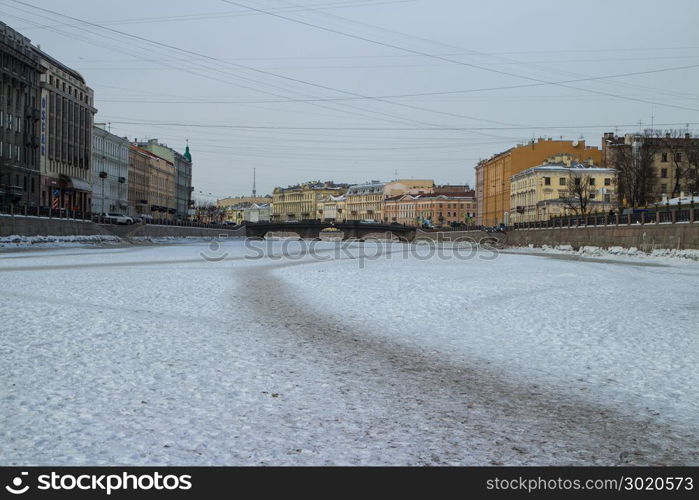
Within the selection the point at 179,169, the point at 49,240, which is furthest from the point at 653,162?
the point at 179,169

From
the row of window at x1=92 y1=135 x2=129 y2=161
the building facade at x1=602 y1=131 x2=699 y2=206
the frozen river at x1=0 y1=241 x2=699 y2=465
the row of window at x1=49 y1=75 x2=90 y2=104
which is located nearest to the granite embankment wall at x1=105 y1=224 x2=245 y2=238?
the row of window at x1=49 y1=75 x2=90 y2=104

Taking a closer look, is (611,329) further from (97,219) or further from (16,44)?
(16,44)

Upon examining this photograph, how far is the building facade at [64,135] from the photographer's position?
8706cm

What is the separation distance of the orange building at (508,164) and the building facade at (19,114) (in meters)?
82.4

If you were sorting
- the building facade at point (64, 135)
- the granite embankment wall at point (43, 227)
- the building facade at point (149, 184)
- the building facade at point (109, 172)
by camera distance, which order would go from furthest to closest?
the building facade at point (149, 184), the building facade at point (109, 172), the building facade at point (64, 135), the granite embankment wall at point (43, 227)

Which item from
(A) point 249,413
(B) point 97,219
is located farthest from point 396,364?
(B) point 97,219

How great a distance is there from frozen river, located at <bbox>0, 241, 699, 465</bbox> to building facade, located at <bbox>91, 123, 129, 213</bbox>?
101 m

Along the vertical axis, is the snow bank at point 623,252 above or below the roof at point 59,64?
below

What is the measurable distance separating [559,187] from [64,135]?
72281mm

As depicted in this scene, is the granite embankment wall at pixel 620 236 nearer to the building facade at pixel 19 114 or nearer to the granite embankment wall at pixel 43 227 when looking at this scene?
the granite embankment wall at pixel 43 227

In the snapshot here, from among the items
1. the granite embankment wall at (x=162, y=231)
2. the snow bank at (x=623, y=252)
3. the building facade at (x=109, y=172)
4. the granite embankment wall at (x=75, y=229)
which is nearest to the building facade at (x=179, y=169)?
the building facade at (x=109, y=172)

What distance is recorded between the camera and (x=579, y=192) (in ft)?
323

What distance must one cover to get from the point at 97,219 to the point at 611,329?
6942 centimetres

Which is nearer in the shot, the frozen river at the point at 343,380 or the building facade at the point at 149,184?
the frozen river at the point at 343,380
